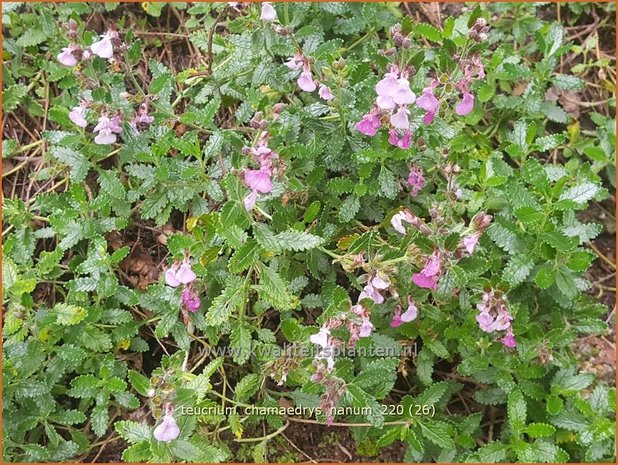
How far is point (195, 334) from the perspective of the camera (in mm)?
2797

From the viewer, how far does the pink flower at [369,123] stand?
224 cm

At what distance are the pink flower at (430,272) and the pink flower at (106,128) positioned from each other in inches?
52.9

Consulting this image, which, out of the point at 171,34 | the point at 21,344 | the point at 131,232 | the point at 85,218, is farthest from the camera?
the point at 171,34

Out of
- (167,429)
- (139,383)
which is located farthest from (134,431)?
(167,429)

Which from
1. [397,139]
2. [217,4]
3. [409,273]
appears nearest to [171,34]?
[217,4]

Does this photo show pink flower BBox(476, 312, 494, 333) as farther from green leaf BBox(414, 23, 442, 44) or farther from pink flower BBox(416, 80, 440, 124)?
green leaf BBox(414, 23, 442, 44)

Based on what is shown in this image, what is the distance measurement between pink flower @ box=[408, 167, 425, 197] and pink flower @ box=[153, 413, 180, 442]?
1.34 m

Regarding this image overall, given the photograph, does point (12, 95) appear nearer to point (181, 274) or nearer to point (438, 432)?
point (181, 274)

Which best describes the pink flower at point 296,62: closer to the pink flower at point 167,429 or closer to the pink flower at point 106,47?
the pink flower at point 106,47

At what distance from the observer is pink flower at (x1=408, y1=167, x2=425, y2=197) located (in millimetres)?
2625

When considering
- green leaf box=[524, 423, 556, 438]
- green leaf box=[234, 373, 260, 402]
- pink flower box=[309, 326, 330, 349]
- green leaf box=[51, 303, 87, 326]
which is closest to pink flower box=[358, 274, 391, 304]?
pink flower box=[309, 326, 330, 349]

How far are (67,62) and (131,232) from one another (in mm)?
863

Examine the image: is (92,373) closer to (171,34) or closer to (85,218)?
(85,218)

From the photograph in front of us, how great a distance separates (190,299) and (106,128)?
769 mm
